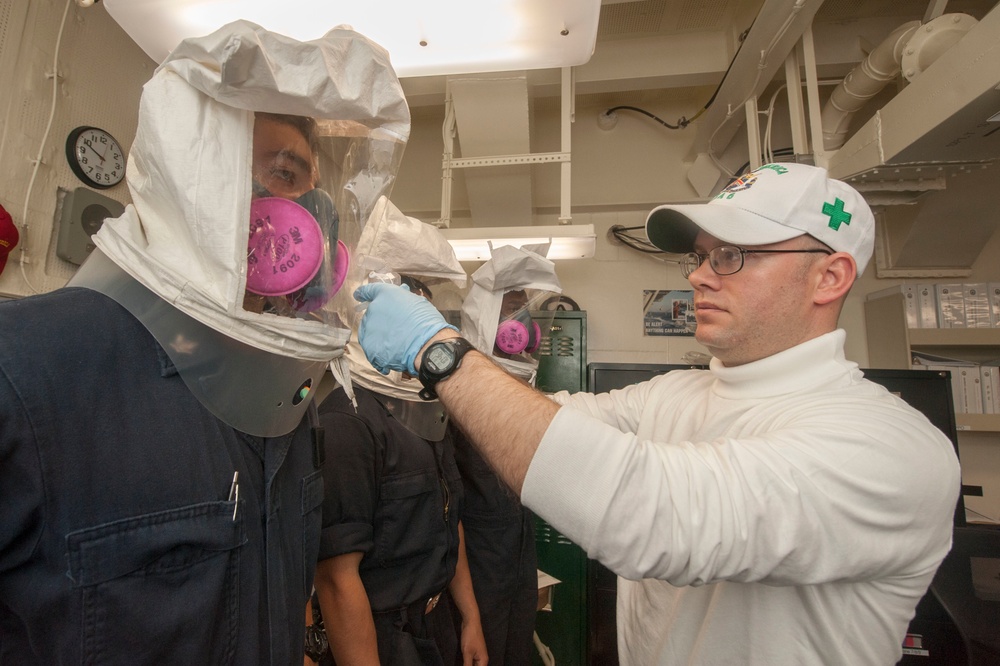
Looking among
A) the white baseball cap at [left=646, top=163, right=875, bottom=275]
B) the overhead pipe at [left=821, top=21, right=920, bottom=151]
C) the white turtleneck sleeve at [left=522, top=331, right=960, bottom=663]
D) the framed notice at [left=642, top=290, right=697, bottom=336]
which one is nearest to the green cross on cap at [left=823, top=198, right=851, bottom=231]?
the white baseball cap at [left=646, top=163, right=875, bottom=275]

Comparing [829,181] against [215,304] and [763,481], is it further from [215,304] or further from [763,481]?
[215,304]

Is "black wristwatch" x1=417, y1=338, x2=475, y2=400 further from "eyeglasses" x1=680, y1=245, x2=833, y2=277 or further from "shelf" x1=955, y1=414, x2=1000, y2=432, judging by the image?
"shelf" x1=955, y1=414, x2=1000, y2=432

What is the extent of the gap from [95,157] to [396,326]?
7.69 feet

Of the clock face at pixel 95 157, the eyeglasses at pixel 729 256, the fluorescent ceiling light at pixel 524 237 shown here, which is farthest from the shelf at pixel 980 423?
the clock face at pixel 95 157

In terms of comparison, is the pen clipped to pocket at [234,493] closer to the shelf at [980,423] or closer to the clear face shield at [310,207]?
the clear face shield at [310,207]

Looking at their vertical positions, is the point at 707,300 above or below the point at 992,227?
below

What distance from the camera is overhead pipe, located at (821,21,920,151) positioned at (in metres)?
2.29

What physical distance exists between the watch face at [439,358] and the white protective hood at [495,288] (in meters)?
0.93

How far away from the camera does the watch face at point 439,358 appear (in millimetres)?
873

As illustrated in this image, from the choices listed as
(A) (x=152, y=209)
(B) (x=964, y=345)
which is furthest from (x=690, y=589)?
(B) (x=964, y=345)

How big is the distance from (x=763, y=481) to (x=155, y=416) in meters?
0.87

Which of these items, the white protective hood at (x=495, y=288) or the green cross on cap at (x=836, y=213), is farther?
the white protective hood at (x=495, y=288)

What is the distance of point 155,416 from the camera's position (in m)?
→ 0.67

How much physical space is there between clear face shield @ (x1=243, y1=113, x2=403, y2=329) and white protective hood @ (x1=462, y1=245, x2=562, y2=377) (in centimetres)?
80
